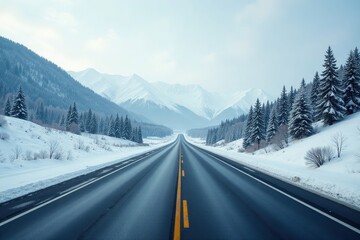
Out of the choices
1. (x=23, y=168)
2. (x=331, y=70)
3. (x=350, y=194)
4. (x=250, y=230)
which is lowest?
(x=23, y=168)

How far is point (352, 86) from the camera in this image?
117 feet

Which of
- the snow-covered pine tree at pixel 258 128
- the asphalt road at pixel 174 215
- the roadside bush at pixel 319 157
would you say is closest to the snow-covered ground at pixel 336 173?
the roadside bush at pixel 319 157

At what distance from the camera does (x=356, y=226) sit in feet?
19.0

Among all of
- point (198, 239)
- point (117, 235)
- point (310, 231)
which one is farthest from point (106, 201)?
point (310, 231)

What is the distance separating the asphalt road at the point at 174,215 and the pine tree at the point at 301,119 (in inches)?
1130

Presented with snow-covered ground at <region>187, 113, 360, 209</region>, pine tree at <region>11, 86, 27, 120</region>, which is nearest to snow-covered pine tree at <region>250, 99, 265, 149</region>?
Result: snow-covered ground at <region>187, 113, 360, 209</region>

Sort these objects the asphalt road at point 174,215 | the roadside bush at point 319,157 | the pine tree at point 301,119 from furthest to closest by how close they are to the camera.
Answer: the pine tree at point 301,119, the roadside bush at point 319,157, the asphalt road at point 174,215

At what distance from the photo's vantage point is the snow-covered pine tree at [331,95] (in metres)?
33.9

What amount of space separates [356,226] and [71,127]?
69111 millimetres

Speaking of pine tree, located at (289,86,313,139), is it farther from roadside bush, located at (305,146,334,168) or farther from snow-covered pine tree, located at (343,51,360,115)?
roadside bush, located at (305,146,334,168)

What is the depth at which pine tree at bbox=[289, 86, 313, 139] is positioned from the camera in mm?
35375

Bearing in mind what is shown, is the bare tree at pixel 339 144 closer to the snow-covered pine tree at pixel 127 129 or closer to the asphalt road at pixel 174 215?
the asphalt road at pixel 174 215

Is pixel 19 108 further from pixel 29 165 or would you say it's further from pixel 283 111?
pixel 283 111

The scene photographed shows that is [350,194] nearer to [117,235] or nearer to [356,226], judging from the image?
[356,226]
